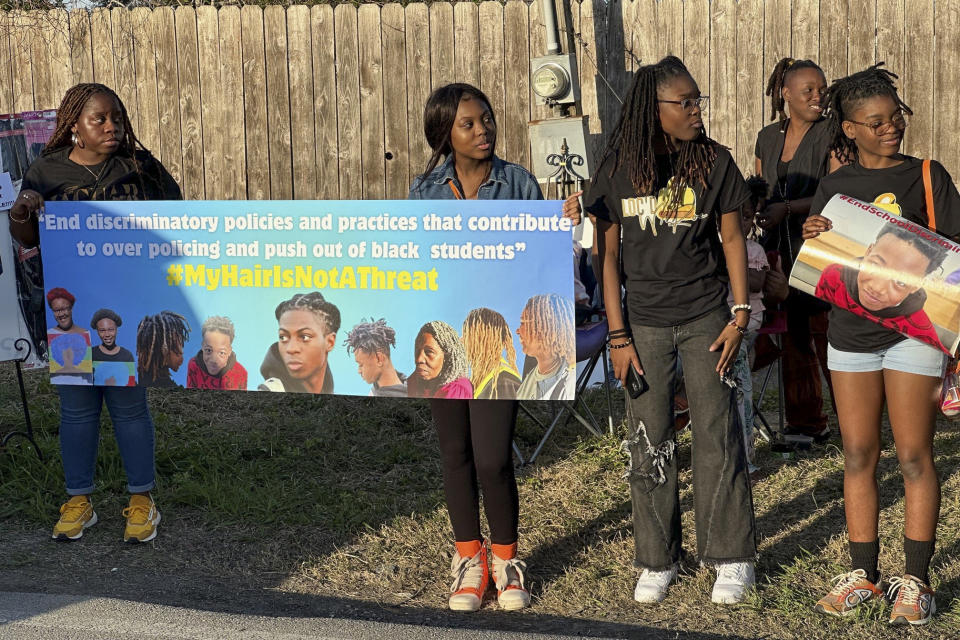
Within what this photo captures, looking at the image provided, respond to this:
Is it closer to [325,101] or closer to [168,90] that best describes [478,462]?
[325,101]

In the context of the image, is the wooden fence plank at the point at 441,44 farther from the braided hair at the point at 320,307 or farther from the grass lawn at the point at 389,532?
the braided hair at the point at 320,307

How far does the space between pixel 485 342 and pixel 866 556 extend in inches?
62.9

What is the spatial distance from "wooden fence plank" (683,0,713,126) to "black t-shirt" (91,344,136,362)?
16.1 ft

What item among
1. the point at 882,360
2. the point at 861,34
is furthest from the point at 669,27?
the point at 882,360

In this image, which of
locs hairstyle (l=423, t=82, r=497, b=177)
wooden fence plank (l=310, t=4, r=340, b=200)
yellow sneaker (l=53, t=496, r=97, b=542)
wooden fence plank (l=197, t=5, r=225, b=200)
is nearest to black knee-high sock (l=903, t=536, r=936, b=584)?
locs hairstyle (l=423, t=82, r=497, b=177)

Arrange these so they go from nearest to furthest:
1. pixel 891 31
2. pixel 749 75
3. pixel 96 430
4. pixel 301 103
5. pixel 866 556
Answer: pixel 866 556 < pixel 96 430 < pixel 891 31 < pixel 749 75 < pixel 301 103

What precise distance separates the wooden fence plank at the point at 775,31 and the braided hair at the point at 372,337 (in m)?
4.74

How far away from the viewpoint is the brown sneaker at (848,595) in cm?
392

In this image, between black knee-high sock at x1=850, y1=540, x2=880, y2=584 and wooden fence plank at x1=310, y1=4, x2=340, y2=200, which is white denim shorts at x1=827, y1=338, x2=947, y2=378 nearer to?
black knee-high sock at x1=850, y1=540, x2=880, y2=584

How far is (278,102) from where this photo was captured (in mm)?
8938

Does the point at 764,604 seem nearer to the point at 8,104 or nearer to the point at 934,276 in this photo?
the point at 934,276

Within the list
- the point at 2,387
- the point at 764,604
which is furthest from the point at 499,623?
the point at 2,387

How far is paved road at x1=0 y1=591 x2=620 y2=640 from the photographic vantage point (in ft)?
12.2

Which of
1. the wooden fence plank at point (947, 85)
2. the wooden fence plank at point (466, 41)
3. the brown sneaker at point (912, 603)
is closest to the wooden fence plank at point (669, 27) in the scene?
the wooden fence plank at point (466, 41)
